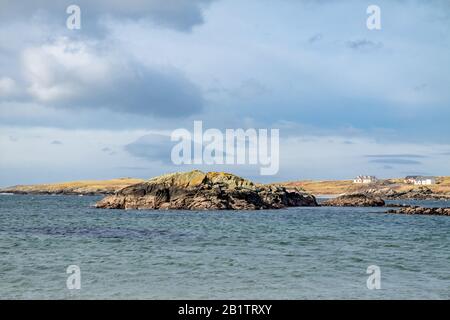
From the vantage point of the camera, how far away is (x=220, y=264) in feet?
94.4

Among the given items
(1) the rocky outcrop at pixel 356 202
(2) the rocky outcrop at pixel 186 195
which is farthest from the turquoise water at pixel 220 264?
(1) the rocky outcrop at pixel 356 202

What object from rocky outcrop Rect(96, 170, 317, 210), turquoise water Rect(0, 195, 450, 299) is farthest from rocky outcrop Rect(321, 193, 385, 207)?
turquoise water Rect(0, 195, 450, 299)

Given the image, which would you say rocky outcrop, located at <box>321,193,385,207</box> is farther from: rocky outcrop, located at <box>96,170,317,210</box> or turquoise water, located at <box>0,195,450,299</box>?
turquoise water, located at <box>0,195,450,299</box>

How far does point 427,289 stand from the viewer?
22.3 meters

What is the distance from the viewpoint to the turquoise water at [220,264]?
2164 centimetres

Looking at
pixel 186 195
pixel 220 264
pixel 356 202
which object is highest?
pixel 186 195

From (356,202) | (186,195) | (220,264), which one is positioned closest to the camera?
(220,264)

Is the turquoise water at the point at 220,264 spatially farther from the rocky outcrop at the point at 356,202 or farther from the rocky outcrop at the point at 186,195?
the rocky outcrop at the point at 356,202

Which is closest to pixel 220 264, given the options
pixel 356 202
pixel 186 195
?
pixel 186 195

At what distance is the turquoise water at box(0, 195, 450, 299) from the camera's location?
21.6m

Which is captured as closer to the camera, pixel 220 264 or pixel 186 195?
pixel 220 264

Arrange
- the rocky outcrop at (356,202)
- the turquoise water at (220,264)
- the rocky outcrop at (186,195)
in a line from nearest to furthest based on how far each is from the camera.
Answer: the turquoise water at (220,264) < the rocky outcrop at (186,195) < the rocky outcrop at (356,202)

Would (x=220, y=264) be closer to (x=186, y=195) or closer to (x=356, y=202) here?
(x=186, y=195)
